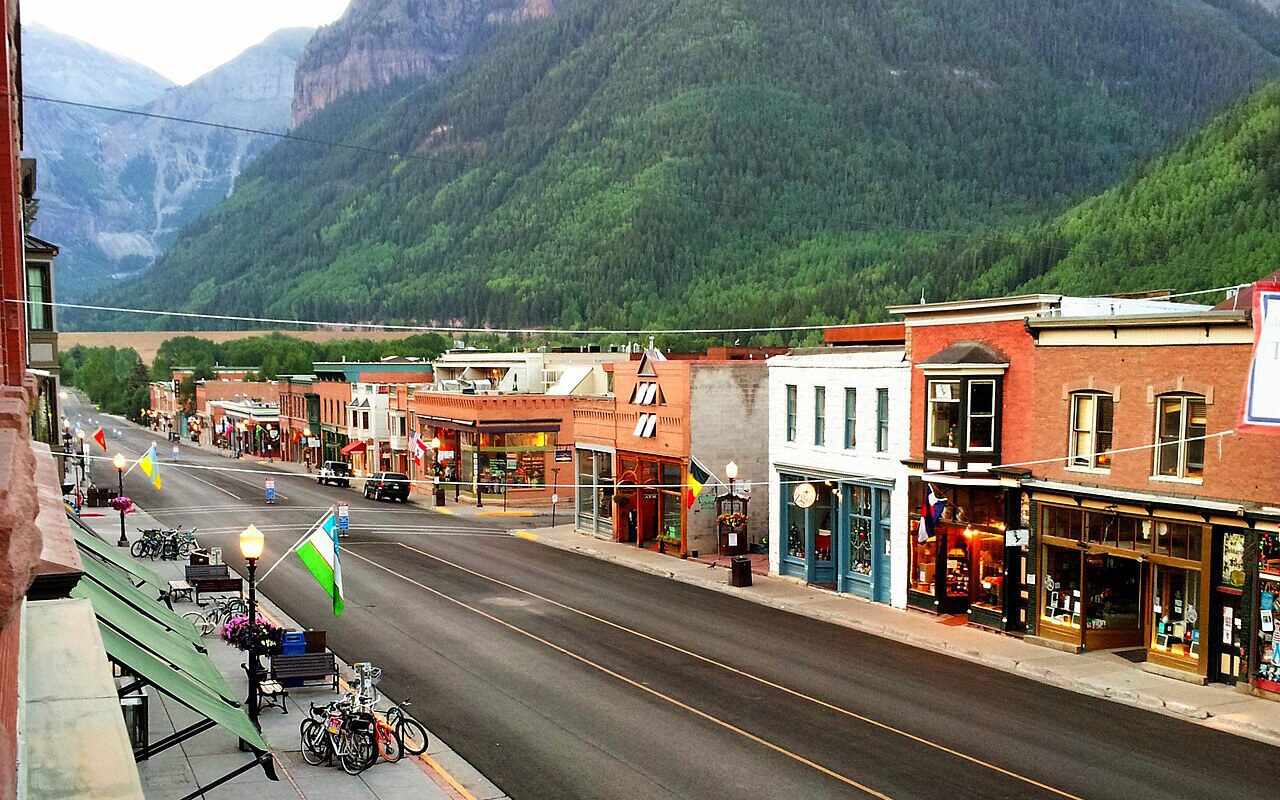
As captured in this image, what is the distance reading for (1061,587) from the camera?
92.8ft

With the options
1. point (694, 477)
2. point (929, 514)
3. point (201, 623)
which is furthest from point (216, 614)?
point (929, 514)

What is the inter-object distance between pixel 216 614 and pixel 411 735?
12874 millimetres

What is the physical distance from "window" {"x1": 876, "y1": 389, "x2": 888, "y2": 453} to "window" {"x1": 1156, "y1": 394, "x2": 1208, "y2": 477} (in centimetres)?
949

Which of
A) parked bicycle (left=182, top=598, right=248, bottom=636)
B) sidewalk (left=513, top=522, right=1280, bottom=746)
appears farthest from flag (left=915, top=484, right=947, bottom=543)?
parked bicycle (left=182, top=598, right=248, bottom=636)

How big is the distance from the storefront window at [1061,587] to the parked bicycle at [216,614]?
69.0ft

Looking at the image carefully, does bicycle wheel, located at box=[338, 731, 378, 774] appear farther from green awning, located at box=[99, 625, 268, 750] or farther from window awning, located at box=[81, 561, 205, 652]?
green awning, located at box=[99, 625, 268, 750]

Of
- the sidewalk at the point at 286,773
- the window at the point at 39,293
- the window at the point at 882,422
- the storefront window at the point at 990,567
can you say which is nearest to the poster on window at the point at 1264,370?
the storefront window at the point at 990,567

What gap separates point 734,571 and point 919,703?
14.7m

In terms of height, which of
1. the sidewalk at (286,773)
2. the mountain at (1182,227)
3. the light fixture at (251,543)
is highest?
the mountain at (1182,227)

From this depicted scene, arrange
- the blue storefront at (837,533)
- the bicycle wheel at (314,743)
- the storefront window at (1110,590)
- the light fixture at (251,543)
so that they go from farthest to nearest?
the blue storefront at (837,533) < the storefront window at (1110,590) < the light fixture at (251,543) < the bicycle wheel at (314,743)

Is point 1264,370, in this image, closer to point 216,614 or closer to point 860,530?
point 860,530

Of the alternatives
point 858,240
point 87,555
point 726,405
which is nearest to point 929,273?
point 858,240

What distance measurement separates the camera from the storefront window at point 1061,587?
91.5 ft

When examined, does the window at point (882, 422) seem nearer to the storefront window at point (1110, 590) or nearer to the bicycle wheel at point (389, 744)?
the storefront window at point (1110, 590)
